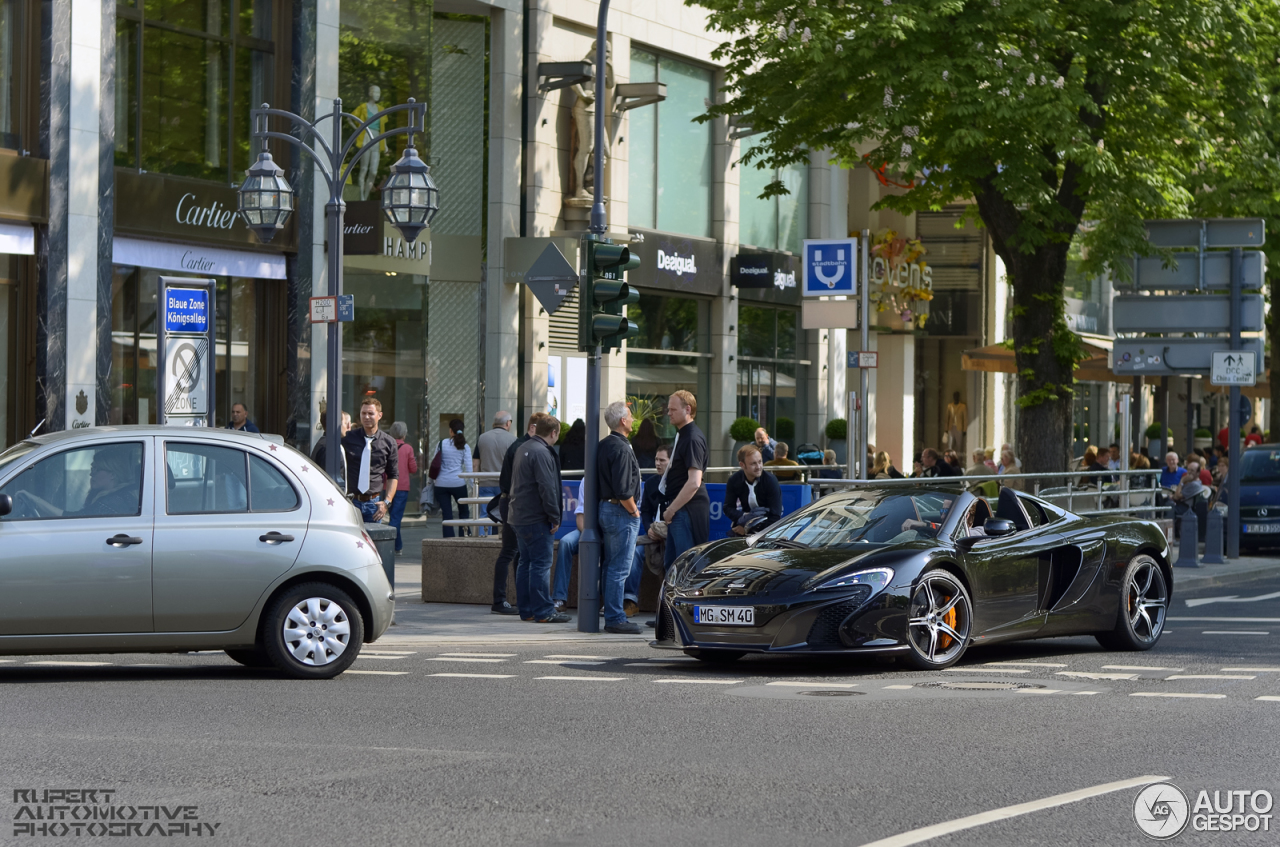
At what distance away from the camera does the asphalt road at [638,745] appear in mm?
6496

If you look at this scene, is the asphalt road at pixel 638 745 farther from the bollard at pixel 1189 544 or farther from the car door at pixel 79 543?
the bollard at pixel 1189 544

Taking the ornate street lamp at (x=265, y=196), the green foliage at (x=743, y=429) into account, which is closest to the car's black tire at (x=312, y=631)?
the ornate street lamp at (x=265, y=196)

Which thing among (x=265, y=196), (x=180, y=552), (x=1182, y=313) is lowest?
(x=180, y=552)

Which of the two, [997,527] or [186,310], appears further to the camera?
[186,310]

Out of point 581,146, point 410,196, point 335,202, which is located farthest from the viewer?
point 581,146

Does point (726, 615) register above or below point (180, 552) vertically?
below

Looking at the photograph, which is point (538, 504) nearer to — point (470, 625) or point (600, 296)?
point (470, 625)

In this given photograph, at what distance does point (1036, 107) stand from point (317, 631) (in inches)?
503

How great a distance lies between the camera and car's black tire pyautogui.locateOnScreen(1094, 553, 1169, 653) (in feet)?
41.8

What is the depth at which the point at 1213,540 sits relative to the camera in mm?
23047

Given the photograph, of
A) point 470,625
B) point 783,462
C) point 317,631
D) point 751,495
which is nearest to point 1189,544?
point 783,462

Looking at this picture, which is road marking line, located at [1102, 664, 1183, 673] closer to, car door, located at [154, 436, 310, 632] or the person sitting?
A: car door, located at [154, 436, 310, 632]

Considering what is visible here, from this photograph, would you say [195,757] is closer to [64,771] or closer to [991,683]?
[64,771]

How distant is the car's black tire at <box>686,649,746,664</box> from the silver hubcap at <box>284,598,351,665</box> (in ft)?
8.17
